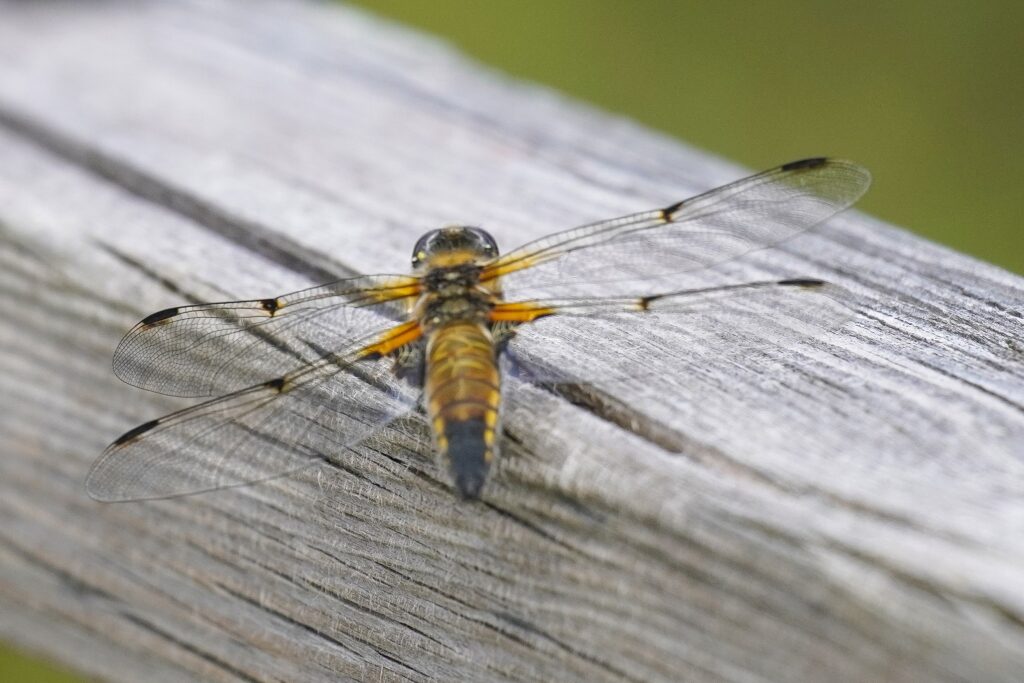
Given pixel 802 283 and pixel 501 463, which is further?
pixel 802 283

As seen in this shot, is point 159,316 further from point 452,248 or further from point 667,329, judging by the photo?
point 667,329

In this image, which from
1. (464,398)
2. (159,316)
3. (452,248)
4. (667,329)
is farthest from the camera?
(452,248)

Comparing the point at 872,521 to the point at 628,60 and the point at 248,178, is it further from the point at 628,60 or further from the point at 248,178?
the point at 628,60

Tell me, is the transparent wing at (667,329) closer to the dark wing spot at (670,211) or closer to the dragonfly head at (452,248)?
the dragonfly head at (452,248)

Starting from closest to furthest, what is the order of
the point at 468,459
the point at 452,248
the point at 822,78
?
the point at 468,459
the point at 452,248
the point at 822,78

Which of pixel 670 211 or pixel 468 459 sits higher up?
pixel 670 211

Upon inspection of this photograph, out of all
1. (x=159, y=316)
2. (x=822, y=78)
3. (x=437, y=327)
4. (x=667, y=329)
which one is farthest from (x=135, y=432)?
(x=822, y=78)

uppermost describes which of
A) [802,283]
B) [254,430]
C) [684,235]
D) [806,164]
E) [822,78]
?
[822,78]

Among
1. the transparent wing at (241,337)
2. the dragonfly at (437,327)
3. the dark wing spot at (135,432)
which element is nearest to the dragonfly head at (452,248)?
the dragonfly at (437,327)
